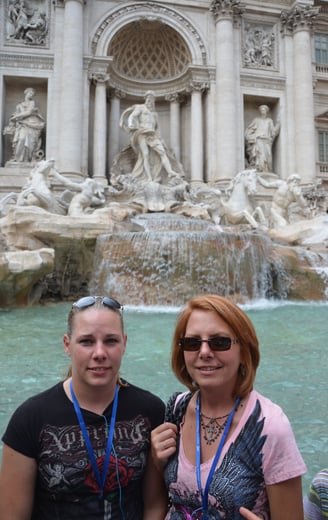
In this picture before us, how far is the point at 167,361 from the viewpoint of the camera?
423 cm

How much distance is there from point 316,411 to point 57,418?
7.28ft

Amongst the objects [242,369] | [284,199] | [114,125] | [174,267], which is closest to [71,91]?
[114,125]

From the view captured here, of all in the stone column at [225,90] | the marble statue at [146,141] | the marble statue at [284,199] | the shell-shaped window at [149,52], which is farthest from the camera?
the shell-shaped window at [149,52]

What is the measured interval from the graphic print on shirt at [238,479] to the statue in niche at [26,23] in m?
18.3

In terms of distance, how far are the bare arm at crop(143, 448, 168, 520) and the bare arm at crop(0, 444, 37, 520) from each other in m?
0.36

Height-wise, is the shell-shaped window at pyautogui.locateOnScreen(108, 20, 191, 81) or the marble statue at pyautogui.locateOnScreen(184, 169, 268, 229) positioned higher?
the shell-shaped window at pyautogui.locateOnScreen(108, 20, 191, 81)

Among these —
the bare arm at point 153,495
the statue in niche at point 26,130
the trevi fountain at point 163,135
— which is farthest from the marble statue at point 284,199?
the bare arm at point 153,495

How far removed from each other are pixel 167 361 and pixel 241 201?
32.2ft

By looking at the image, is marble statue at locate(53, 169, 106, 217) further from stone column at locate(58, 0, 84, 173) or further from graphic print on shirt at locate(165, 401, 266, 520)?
graphic print on shirt at locate(165, 401, 266, 520)

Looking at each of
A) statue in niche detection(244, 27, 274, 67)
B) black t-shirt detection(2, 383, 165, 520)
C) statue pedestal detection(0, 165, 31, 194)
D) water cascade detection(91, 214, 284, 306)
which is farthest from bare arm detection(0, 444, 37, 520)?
statue in niche detection(244, 27, 274, 67)

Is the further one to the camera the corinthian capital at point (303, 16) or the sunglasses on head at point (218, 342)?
the corinthian capital at point (303, 16)

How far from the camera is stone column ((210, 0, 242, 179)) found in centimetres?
1684

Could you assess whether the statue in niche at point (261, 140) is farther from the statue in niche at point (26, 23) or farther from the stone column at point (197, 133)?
the statue in niche at point (26, 23)

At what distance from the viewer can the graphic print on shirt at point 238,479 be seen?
1.19 metres
